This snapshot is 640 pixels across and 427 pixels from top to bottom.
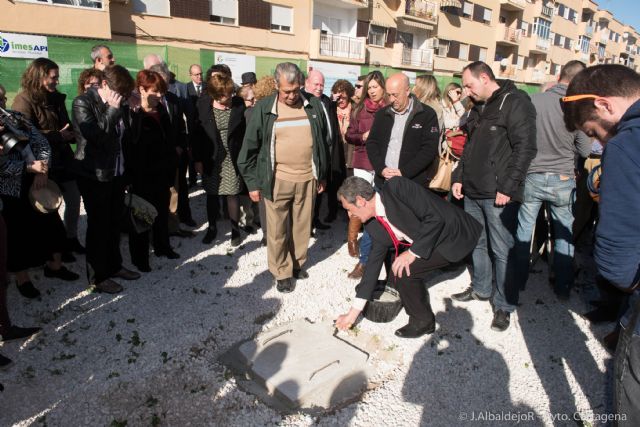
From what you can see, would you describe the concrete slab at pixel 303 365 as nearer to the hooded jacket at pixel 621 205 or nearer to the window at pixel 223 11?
the hooded jacket at pixel 621 205

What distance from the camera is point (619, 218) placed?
1.55m

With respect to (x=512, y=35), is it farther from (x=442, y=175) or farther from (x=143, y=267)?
(x=143, y=267)

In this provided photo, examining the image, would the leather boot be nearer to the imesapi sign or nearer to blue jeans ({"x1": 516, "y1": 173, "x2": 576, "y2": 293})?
blue jeans ({"x1": 516, "y1": 173, "x2": 576, "y2": 293})

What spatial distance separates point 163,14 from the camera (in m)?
16.5

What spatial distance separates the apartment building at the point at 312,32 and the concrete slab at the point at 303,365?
27.5 feet

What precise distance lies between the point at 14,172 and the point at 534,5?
4322cm

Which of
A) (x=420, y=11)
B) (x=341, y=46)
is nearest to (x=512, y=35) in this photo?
(x=420, y=11)

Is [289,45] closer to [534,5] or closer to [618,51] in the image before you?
[534,5]

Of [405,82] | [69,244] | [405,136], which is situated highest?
[405,82]

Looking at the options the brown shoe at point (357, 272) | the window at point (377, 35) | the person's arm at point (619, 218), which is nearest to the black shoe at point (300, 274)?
the brown shoe at point (357, 272)

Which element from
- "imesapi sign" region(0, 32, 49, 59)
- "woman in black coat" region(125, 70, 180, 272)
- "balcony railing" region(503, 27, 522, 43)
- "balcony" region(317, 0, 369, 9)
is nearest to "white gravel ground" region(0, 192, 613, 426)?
"woman in black coat" region(125, 70, 180, 272)

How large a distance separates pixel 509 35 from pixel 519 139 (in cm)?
3643

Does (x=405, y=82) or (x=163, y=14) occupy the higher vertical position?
(x=163, y=14)

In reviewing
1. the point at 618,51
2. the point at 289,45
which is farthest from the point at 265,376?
the point at 618,51
